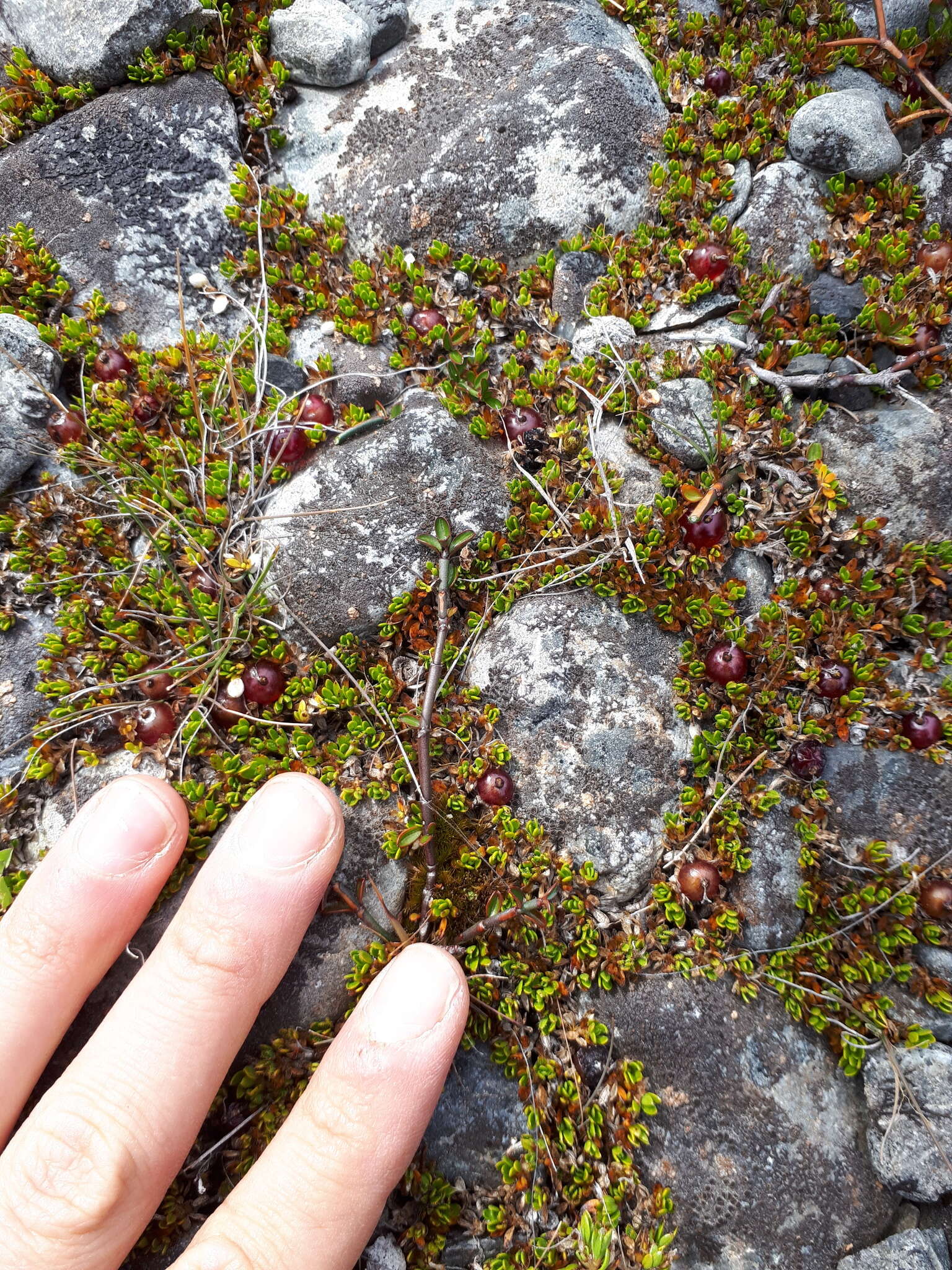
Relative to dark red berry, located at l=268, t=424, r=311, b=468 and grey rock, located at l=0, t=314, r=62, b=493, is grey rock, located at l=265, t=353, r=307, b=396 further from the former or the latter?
grey rock, located at l=0, t=314, r=62, b=493

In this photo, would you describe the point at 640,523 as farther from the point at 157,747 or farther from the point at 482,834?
the point at 157,747

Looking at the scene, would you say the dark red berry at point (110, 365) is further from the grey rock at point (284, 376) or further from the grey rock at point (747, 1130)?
the grey rock at point (747, 1130)

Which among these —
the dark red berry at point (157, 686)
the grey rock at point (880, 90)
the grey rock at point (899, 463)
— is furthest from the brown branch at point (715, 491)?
the dark red berry at point (157, 686)

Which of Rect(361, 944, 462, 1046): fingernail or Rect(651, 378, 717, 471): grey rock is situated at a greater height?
Rect(651, 378, 717, 471): grey rock

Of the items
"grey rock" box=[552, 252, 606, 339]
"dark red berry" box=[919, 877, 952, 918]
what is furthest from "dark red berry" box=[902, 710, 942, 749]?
"grey rock" box=[552, 252, 606, 339]

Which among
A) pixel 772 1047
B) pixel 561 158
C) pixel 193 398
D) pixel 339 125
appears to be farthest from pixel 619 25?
pixel 772 1047

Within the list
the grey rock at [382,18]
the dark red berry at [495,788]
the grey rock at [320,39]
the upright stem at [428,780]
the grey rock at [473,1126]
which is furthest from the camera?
the grey rock at [382,18]

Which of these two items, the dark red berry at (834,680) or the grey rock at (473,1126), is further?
the dark red berry at (834,680)
